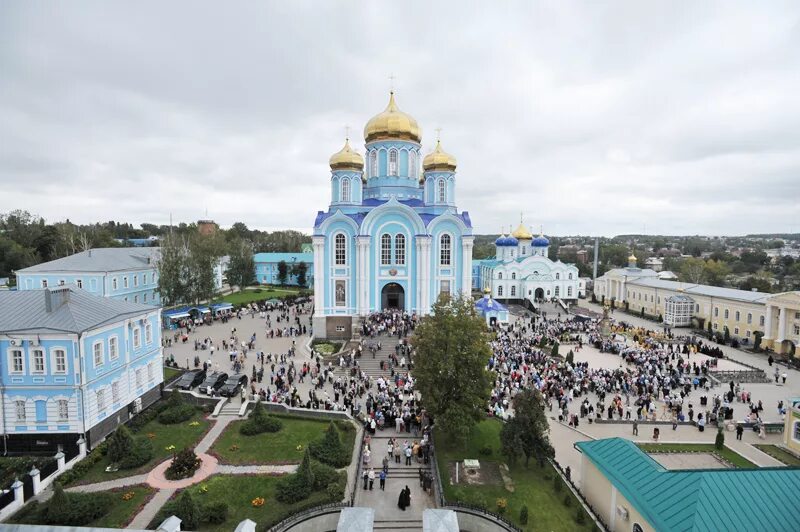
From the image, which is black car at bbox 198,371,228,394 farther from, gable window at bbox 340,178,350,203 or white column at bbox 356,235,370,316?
gable window at bbox 340,178,350,203

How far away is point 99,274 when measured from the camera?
34188 millimetres

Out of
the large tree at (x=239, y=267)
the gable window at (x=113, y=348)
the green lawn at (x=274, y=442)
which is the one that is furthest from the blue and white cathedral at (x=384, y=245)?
the large tree at (x=239, y=267)

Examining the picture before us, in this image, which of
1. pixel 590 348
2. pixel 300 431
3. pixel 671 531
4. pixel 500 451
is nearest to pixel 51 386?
pixel 300 431

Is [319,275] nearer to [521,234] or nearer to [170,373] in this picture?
[170,373]

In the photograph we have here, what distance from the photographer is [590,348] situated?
29500mm

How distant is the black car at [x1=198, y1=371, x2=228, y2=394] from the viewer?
19.8 metres

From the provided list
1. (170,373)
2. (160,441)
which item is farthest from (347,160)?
(160,441)

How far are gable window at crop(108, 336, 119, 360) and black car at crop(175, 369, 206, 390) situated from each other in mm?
4288

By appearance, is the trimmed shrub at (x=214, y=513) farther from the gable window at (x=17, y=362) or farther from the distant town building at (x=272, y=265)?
the distant town building at (x=272, y=265)

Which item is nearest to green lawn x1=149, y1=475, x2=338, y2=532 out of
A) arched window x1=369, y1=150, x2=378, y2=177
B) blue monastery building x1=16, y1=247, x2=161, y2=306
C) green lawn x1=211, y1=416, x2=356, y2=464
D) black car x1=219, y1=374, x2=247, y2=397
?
green lawn x1=211, y1=416, x2=356, y2=464

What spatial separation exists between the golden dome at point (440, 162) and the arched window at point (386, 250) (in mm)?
6818

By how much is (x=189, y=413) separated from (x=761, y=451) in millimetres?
20383

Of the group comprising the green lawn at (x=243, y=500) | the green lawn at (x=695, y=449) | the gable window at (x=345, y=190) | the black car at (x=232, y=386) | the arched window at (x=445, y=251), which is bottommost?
the green lawn at (x=695, y=449)

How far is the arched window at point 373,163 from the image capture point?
112 feet
